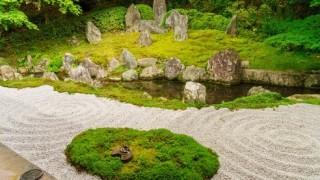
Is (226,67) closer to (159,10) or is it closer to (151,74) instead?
(151,74)

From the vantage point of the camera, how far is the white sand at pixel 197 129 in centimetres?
804

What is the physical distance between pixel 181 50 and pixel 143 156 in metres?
13.2

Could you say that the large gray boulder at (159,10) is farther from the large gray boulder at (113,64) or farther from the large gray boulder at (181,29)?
the large gray boulder at (113,64)

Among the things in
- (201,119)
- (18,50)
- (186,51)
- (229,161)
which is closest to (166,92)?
(186,51)

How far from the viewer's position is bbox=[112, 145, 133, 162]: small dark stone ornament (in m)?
7.68

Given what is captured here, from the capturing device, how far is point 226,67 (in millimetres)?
17047

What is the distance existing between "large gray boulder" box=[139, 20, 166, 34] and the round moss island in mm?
15015

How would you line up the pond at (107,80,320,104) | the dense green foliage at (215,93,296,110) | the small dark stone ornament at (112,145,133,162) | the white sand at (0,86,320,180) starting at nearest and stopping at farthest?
the small dark stone ornament at (112,145,133,162) → the white sand at (0,86,320,180) → the dense green foliage at (215,93,296,110) → the pond at (107,80,320,104)

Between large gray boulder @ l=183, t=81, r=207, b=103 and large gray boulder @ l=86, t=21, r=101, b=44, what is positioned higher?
large gray boulder @ l=86, t=21, r=101, b=44

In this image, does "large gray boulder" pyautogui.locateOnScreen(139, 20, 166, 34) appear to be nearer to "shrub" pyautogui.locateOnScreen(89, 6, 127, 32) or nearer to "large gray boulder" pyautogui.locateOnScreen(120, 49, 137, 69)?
"shrub" pyautogui.locateOnScreen(89, 6, 127, 32)

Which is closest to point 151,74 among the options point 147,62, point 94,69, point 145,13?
point 147,62

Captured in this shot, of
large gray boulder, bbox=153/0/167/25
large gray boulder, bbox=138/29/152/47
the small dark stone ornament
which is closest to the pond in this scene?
large gray boulder, bbox=138/29/152/47

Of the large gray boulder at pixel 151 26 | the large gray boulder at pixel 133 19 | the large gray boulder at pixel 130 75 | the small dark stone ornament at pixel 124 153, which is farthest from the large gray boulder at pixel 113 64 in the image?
the small dark stone ornament at pixel 124 153

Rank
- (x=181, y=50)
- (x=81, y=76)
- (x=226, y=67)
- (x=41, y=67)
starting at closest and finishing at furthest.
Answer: (x=81, y=76)
(x=226, y=67)
(x=181, y=50)
(x=41, y=67)
